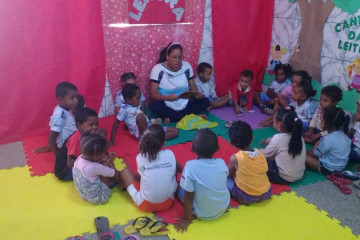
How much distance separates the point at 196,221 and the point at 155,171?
473 millimetres

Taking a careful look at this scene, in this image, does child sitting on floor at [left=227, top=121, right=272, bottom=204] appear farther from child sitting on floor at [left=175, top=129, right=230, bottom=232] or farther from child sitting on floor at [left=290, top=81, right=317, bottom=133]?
child sitting on floor at [left=290, top=81, right=317, bottom=133]

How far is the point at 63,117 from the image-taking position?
9.81 feet

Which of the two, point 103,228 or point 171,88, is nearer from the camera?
point 103,228

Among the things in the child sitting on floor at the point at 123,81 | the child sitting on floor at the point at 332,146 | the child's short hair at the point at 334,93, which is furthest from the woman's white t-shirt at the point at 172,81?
the child sitting on floor at the point at 332,146

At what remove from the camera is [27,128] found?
3629 mm

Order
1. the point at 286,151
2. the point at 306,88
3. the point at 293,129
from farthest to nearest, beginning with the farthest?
1. the point at 306,88
2. the point at 286,151
3. the point at 293,129

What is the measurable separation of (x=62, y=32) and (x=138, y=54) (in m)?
0.93

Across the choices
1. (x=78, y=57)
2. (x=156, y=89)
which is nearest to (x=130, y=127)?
(x=156, y=89)

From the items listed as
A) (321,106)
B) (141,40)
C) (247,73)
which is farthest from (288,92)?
(141,40)

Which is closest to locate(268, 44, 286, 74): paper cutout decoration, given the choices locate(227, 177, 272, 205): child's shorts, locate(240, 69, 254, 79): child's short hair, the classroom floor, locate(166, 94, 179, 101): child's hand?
locate(240, 69, 254, 79): child's short hair

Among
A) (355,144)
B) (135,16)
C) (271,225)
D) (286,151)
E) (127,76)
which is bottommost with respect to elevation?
(271,225)

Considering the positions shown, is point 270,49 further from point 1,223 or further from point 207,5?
point 1,223

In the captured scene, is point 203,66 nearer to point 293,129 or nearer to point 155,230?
point 293,129

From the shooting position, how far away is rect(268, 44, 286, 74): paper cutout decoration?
450 centimetres
